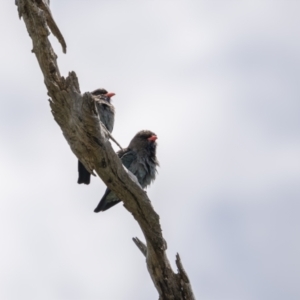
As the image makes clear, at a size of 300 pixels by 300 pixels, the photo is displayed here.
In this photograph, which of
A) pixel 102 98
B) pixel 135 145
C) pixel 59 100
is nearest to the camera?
pixel 59 100

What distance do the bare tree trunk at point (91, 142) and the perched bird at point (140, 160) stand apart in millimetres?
3177

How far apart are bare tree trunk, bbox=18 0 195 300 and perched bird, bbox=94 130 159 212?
3177 mm

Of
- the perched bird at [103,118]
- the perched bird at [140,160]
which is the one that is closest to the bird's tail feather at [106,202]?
the perched bird at [140,160]

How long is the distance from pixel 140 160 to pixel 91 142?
13.0 ft

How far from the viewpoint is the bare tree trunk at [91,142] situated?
6.59m

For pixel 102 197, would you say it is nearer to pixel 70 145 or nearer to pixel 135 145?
pixel 135 145

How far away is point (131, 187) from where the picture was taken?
7.06 m

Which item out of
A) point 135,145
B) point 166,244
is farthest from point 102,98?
point 166,244

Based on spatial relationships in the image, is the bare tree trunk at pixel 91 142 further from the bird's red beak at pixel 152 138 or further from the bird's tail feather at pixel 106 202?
the bird's red beak at pixel 152 138

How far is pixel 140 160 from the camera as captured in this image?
424 inches

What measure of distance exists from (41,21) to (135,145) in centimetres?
435

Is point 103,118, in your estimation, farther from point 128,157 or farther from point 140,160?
point 140,160

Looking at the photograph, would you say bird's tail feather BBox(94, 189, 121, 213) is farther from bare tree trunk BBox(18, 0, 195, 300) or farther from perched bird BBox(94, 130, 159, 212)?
bare tree trunk BBox(18, 0, 195, 300)

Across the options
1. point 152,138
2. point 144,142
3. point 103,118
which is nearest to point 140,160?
point 144,142
